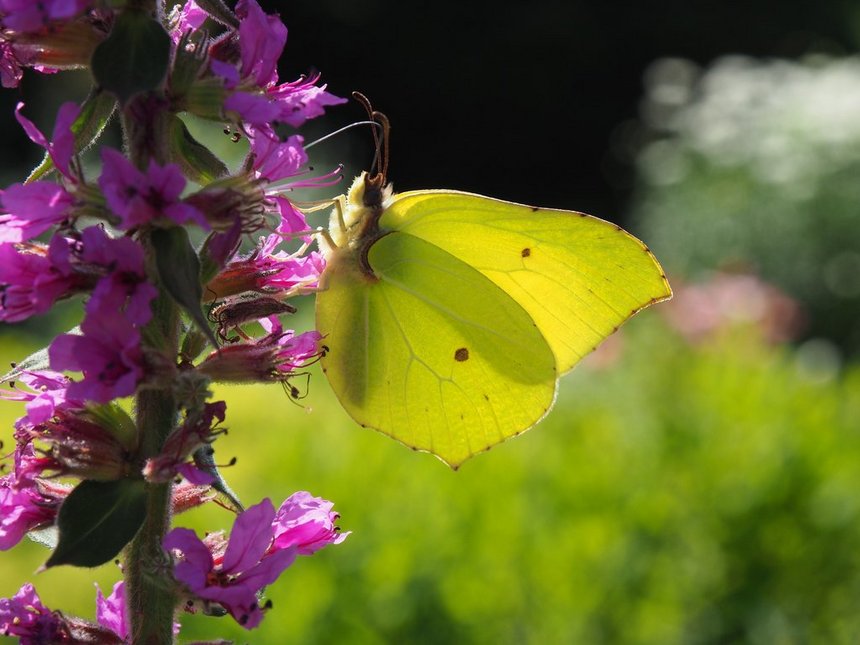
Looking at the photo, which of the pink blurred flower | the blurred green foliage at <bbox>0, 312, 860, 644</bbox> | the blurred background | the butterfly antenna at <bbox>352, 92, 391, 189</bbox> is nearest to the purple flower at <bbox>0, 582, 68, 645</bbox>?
the blurred background

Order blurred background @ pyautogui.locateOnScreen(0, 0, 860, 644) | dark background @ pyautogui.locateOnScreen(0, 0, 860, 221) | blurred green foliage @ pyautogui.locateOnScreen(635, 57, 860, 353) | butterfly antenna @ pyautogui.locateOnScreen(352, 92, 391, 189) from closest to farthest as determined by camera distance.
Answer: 1. butterfly antenna @ pyautogui.locateOnScreen(352, 92, 391, 189)
2. blurred background @ pyautogui.locateOnScreen(0, 0, 860, 644)
3. blurred green foliage @ pyautogui.locateOnScreen(635, 57, 860, 353)
4. dark background @ pyautogui.locateOnScreen(0, 0, 860, 221)

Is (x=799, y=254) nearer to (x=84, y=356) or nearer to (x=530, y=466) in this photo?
(x=530, y=466)

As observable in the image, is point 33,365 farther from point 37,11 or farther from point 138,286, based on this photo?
point 37,11

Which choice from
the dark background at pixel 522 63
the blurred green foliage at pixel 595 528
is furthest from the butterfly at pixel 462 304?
the dark background at pixel 522 63

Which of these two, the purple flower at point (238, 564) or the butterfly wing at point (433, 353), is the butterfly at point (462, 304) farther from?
the purple flower at point (238, 564)

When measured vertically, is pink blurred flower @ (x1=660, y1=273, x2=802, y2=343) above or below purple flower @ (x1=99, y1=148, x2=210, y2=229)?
below

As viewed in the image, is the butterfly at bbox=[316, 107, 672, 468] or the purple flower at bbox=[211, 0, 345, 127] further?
the butterfly at bbox=[316, 107, 672, 468]

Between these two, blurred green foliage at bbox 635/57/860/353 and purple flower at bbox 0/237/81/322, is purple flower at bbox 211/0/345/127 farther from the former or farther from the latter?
blurred green foliage at bbox 635/57/860/353

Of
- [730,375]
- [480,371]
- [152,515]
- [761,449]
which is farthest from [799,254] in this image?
[152,515]
